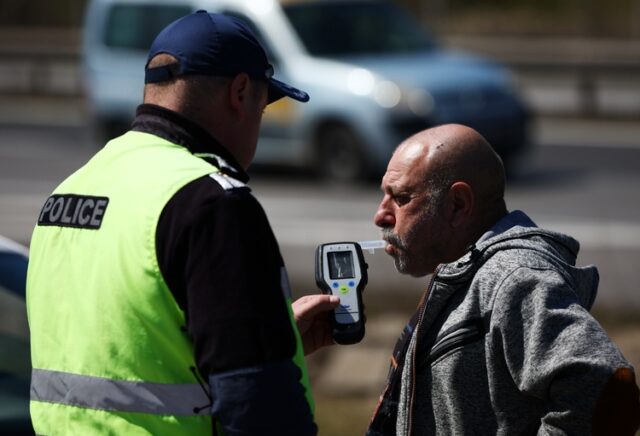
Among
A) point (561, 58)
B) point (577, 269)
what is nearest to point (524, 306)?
point (577, 269)

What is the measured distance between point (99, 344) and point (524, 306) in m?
0.84

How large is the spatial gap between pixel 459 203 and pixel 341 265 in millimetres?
314

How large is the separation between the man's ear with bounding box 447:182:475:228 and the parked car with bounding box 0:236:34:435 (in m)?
1.54

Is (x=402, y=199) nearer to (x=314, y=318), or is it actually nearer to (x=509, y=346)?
(x=314, y=318)

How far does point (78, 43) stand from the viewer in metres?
30.6

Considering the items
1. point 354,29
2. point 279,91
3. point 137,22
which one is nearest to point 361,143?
point 354,29

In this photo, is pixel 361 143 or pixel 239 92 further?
pixel 361 143

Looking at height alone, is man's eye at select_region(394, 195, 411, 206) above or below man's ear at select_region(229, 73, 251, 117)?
below

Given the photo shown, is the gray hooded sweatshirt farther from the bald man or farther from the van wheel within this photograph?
the van wheel

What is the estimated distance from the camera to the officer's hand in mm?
2949

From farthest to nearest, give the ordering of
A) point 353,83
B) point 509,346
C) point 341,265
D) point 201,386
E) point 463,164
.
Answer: point 353,83, point 341,265, point 463,164, point 509,346, point 201,386

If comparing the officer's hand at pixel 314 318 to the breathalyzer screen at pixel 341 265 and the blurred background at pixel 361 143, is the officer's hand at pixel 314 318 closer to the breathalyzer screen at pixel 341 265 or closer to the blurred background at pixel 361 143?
the breathalyzer screen at pixel 341 265

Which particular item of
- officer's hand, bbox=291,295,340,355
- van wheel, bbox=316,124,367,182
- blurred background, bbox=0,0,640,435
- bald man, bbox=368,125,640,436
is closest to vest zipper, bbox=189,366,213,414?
officer's hand, bbox=291,295,340,355

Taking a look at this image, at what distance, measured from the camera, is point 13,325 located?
420 centimetres
